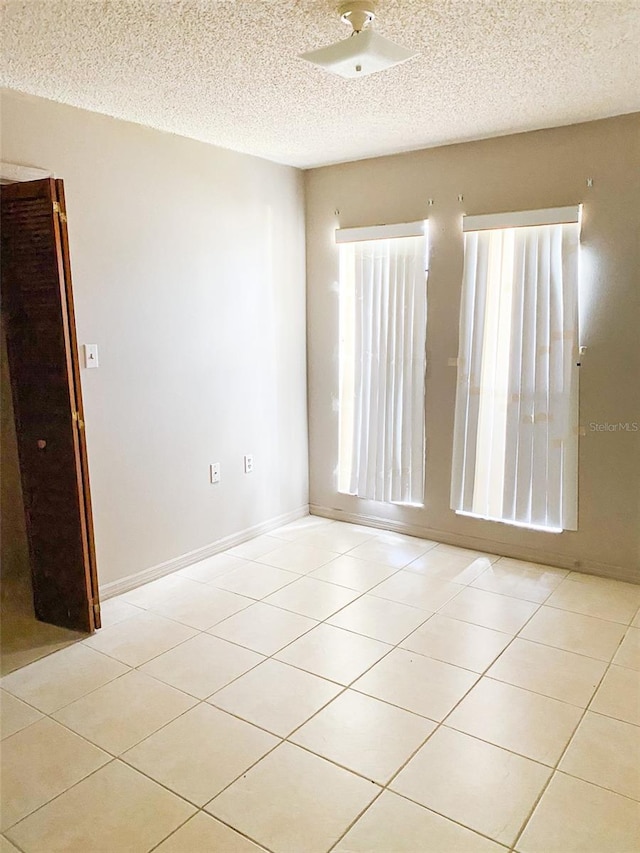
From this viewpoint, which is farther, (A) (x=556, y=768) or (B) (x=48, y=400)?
(B) (x=48, y=400)

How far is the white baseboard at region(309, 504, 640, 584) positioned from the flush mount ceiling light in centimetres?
257

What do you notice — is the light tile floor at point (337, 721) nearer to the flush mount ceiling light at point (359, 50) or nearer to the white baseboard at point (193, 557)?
the white baseboard at point (193, 557)

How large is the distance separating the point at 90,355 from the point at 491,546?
7.85 feet

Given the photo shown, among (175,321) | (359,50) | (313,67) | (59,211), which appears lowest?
(175,321)

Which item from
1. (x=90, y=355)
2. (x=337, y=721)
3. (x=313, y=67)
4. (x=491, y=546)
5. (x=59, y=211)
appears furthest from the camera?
(x=491, y=546)

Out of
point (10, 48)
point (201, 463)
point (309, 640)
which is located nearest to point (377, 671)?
point (309, 640)

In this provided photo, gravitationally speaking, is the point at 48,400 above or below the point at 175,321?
below

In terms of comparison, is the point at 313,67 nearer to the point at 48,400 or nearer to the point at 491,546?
the point at 48,400

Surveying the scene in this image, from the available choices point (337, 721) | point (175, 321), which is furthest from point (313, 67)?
point (337, 721)

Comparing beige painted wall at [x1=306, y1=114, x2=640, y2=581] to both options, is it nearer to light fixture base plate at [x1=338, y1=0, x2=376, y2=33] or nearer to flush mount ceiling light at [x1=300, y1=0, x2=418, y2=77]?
flush mount ceiling light at [x1=300, y1=0, x2=418, y2=77]

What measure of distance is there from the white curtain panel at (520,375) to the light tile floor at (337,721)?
466mm

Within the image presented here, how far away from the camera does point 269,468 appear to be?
415 cm

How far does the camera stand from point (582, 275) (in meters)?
3.27

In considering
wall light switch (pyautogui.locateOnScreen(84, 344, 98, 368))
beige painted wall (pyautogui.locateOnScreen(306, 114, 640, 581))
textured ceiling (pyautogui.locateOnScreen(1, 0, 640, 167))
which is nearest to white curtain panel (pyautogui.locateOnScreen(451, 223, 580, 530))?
beige painted wall (pyautogui.locateOnScreen(306, 114, 640, 581))
